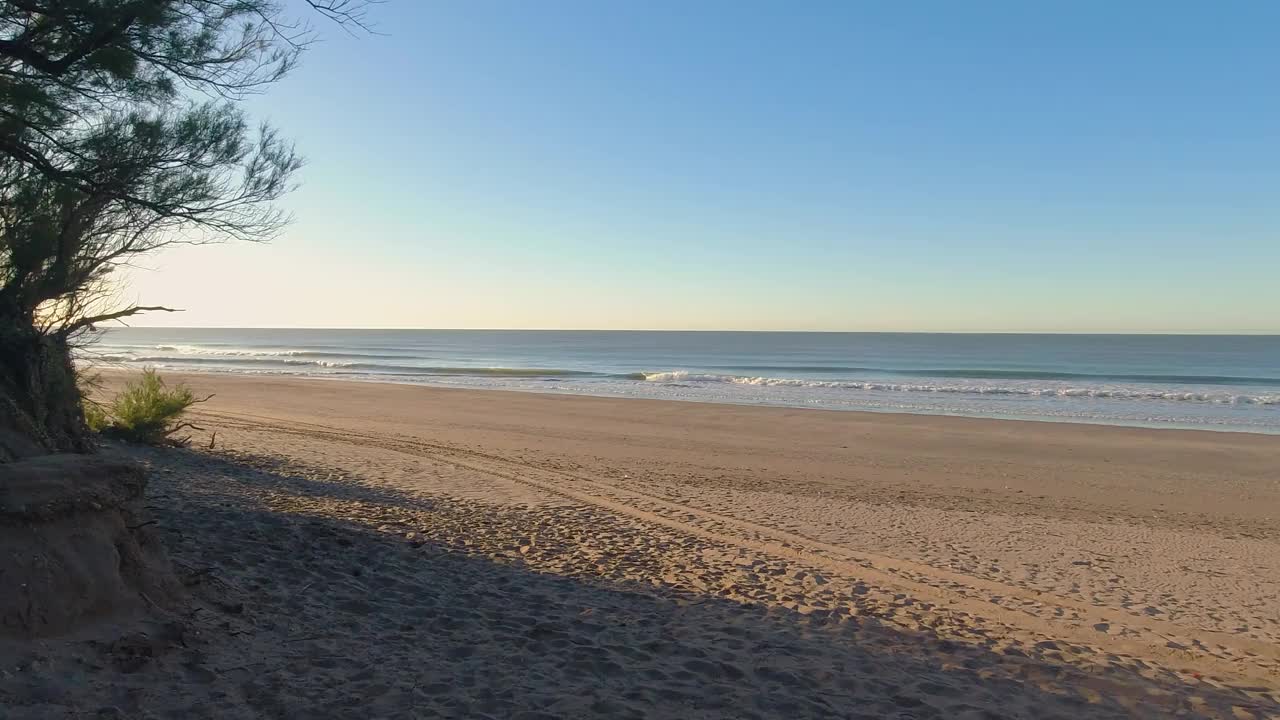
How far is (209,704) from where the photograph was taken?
368 centimetres

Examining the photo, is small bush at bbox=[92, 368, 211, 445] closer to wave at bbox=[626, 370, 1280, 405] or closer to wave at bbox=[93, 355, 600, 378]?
wave at bbox=[626, 370, 1280, 405]

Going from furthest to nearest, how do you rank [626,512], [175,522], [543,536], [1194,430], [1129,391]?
1. [1129,391]
2. [1194,430]
3. [626,512]
4. [543,536]
5. [175,522]

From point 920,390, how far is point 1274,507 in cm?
2236

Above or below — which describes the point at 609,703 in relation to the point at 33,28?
below

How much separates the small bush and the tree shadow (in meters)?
4.53

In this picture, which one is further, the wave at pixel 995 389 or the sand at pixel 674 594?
the wave at pixel 995 389

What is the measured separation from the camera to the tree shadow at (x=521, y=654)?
13.5 feet

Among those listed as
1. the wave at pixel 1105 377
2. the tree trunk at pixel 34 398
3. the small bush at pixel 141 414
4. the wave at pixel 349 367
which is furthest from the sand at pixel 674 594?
the wave at pixel 1105 377

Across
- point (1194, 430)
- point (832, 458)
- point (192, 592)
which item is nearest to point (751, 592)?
point (192, 592)

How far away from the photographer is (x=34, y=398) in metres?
5.19

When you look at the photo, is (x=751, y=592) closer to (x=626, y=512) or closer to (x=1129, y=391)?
(x=626, y=512)

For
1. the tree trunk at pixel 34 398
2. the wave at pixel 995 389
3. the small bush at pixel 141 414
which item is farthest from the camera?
the wave at pixel 995 389

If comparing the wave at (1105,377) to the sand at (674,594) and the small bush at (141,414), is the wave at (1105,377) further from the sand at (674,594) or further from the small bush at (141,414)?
the small bush at (141,414)

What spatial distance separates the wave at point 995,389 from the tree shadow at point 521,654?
2993 cm
